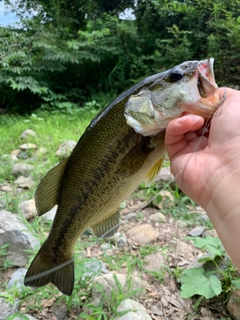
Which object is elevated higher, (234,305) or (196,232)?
(234,305)

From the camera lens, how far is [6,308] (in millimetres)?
1873

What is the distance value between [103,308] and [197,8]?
627 cm

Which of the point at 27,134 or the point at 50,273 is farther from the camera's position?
the point at 27,134

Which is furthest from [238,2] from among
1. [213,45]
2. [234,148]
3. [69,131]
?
[234,148]

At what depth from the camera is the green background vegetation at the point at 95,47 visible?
6852 mm

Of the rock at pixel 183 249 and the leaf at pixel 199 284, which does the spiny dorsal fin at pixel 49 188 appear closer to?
the leaf at pixel 199 284

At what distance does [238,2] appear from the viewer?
18.2 ft

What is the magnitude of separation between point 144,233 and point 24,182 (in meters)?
1.45

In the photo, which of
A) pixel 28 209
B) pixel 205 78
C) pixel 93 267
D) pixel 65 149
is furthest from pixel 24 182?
pixel 205 78

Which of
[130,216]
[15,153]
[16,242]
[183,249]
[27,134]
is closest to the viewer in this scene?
[16,242]

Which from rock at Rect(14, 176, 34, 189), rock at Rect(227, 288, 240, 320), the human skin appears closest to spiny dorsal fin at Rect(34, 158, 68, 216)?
the human skin

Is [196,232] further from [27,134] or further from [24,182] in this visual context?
[27,134]

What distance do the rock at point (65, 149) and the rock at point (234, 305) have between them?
2.60 metres

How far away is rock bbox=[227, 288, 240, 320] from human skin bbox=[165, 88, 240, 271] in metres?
0.83
